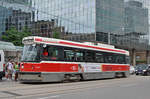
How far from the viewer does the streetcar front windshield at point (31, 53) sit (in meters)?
15.0

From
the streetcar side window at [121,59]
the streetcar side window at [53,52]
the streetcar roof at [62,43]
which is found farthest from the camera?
the streetcar side window at [121,59]

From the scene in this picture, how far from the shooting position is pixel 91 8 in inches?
2040

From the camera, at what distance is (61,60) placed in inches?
640

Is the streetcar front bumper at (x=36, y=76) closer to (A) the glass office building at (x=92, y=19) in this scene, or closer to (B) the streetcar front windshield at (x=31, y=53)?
(B) the streetcar front windshield at (x=31, y=53)

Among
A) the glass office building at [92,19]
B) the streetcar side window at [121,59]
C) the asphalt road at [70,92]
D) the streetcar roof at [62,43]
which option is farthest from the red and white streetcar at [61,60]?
the glass office building at [92,19]

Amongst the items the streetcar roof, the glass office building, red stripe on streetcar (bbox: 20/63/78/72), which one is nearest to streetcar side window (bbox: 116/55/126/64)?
the streetcar roof

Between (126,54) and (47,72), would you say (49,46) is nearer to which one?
(47,72)

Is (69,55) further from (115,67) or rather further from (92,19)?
(92,19)

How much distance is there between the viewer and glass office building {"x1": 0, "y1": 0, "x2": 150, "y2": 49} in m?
52.0

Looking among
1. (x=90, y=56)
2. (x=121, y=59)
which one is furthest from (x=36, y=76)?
(x=121, y=59)

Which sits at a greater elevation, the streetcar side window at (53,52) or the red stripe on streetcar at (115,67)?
the streetcar side window at (53,52)

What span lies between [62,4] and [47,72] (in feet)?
145

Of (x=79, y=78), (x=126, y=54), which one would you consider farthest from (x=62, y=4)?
(x=79, y=78)

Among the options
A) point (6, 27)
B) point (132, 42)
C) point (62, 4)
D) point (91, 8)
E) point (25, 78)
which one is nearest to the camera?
point (25, 78)
